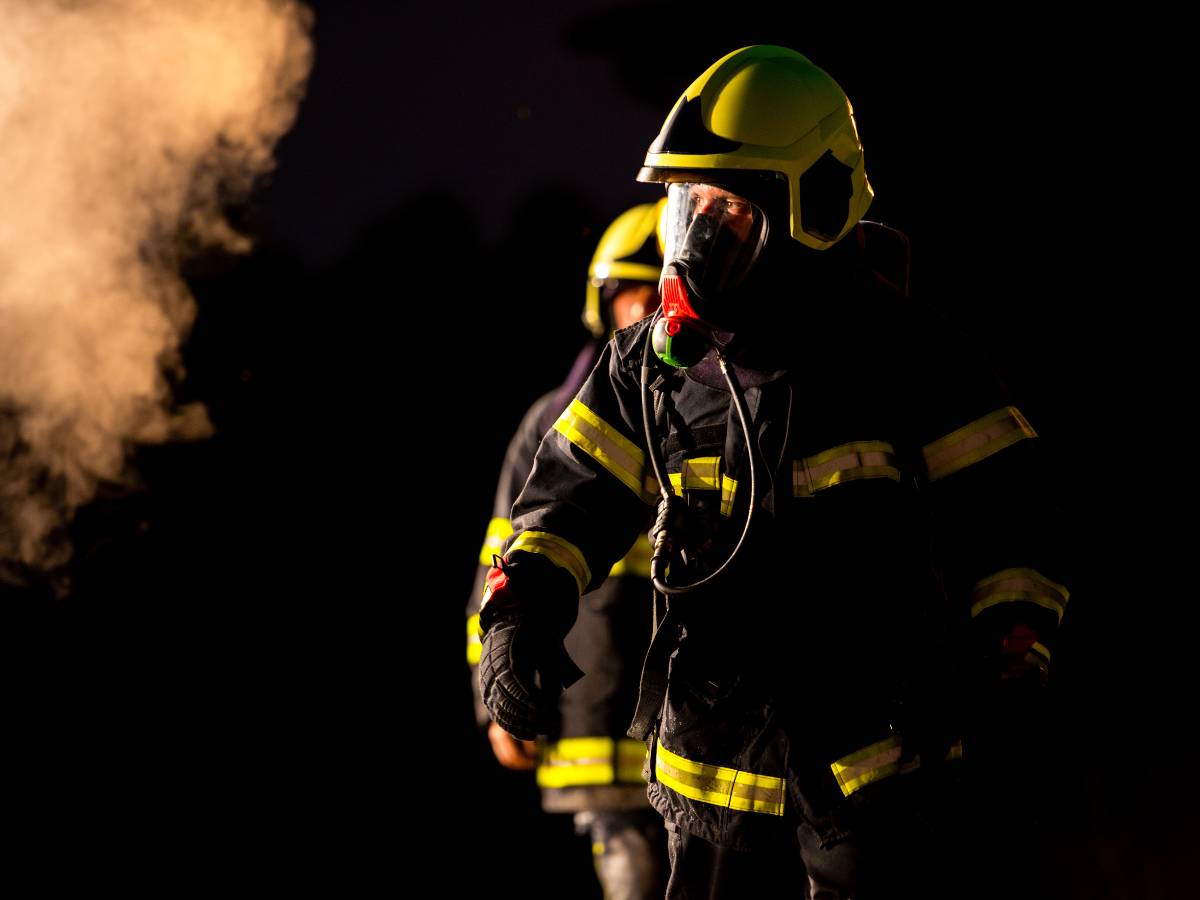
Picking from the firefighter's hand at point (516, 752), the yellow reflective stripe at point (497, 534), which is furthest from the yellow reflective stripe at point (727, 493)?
the firefighter's hand at point (516, 752)

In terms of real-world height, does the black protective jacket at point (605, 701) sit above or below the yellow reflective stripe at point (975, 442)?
below

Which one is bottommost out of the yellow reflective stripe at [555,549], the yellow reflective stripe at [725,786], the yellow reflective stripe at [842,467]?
the yellow reflective stripe at [725,786]

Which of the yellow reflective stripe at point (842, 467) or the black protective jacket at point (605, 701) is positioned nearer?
the yellow reflective stripe at point (842, 467)

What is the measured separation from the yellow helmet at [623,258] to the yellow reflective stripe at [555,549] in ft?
7.76

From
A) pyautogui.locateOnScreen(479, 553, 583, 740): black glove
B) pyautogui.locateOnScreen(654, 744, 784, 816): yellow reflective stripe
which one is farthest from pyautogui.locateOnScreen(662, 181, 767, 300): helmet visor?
pyautogui.locateOnScreen(654, 744, 784, 816): yellow reflective stripe

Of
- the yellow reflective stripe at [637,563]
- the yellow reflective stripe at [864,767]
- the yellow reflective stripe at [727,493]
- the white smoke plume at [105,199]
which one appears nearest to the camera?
the yellow reflective stripe at [864,767]

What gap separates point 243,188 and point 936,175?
7.69ft

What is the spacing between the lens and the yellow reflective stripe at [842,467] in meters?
2.28

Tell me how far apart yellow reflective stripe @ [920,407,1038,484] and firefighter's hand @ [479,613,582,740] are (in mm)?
738

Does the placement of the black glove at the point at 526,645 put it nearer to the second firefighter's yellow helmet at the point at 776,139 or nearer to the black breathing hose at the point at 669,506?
the black breathing hose at the point at 669,506

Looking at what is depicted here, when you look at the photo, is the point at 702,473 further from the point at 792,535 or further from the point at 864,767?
the point at 864,767

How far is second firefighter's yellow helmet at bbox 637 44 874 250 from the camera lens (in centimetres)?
235

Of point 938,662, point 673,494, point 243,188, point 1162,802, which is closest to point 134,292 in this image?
point 243,188

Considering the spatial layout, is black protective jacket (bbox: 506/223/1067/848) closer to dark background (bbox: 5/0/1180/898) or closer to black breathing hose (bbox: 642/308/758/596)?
black breathing hose (bbox: 642/308/758/596)
